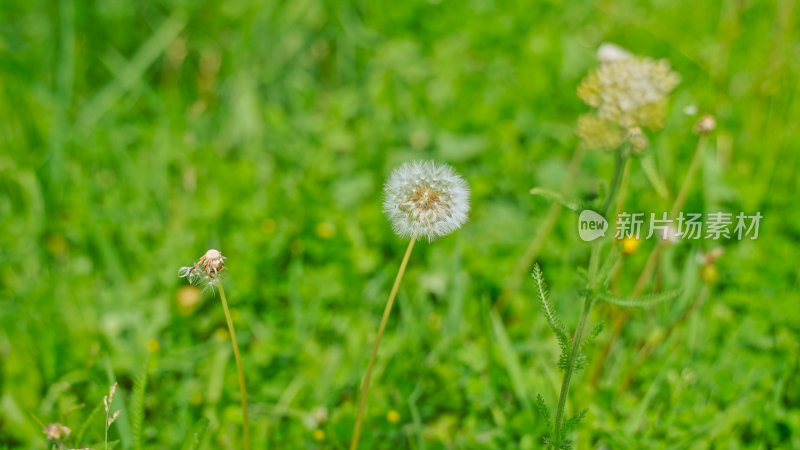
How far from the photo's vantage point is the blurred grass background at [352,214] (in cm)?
206

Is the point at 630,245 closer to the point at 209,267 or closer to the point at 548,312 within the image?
the point at 548,312

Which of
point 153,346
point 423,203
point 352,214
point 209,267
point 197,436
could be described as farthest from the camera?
point 352,214

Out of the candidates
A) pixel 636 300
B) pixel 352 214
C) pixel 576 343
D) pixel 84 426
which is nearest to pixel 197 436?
pixel 84 426

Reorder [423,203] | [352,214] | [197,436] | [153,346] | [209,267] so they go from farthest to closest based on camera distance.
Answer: [352,214] → [153,346] → [197,436] → [423,203] → [209,267]

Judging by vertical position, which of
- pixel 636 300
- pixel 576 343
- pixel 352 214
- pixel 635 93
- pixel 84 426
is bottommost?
pixel 84 426

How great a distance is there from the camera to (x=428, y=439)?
2.02 metres

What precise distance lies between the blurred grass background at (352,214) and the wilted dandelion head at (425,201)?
0.69 metres

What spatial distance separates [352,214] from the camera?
2.73 m

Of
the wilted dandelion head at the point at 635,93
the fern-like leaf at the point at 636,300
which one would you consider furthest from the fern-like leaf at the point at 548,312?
the wilted dandelion head at the point at 635,93

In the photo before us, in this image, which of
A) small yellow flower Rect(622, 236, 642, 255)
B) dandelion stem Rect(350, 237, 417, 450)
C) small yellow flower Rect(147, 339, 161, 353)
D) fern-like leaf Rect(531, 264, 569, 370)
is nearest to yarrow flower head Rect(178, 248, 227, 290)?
dandelion stem Rect(350, 237, 417, 450)

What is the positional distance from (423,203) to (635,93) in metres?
0.61

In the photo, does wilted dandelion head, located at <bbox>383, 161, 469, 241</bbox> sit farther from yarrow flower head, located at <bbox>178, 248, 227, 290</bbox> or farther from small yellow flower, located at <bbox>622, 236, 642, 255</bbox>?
small yellow flower, located at <bbox>622, 236, 642, 255</bbox>

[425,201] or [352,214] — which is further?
[352,214]

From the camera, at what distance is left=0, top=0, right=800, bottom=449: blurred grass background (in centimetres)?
206
